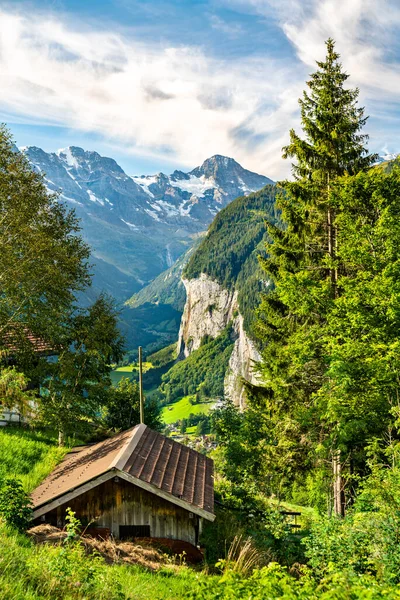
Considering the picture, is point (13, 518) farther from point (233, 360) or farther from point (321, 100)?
point (233, 360)

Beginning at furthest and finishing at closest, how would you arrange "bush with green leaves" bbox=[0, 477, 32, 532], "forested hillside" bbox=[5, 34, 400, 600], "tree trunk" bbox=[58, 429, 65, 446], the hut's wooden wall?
"tree trunk" bbox=[58, 429, 65, 446] < the hut's wooden wall < "bush with green leaves" bbox=[0, 477, 32, 532] < "forested hillside" bbox=[5, 34, 400, 600]

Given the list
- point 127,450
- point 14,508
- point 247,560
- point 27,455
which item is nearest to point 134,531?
point 127,450

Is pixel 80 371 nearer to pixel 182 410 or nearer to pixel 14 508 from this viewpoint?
pixel 14 508

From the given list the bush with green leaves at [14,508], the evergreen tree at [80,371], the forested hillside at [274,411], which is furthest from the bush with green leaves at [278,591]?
the evergreen tree at [80,371]

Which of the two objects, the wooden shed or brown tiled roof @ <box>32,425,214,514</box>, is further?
brown tiled roof @ <box>32,425,214,514</box>

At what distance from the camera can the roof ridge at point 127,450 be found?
11.9 meters

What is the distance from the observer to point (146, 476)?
12.1m

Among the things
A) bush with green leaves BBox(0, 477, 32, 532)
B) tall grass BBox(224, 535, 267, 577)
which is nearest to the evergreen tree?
bush with green leaves BBox(0, 477, 32, 532)

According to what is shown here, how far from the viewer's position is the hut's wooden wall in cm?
1214

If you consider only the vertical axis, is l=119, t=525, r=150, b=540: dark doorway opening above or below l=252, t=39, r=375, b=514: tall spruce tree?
below

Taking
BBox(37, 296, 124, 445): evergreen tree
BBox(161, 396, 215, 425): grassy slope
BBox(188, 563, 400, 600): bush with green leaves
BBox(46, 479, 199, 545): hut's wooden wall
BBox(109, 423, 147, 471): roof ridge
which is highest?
BBox(37, 296, 124, 445): evergreen tree

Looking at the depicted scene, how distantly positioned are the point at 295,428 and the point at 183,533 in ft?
24.7

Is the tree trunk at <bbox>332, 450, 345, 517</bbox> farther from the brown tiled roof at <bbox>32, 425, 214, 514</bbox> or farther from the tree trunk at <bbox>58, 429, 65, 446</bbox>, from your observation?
the tree trunk at <bbox>58, 429, 65, 446</bbox>

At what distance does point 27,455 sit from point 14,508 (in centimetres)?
841
